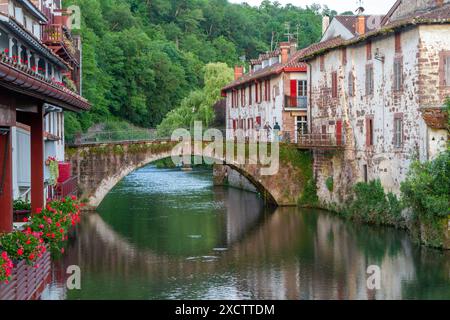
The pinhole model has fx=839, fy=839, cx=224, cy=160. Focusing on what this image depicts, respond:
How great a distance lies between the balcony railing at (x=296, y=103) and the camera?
53.5m

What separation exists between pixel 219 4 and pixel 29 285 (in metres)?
134

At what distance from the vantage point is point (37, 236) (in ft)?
56.7

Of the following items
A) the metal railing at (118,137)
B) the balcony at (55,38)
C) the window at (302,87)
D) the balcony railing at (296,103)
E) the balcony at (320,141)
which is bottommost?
the balcony at (320,141)

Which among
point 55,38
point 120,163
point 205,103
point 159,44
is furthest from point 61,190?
point 159,44

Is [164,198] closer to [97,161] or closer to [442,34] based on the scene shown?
[97,161]

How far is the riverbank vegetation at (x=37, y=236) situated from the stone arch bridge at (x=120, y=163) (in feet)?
72.1

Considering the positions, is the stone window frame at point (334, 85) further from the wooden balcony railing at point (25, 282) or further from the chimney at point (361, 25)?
the wooden balcony railing at point (25, 282)

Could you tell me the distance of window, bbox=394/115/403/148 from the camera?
123ft

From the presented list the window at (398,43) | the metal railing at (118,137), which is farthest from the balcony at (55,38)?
the window at (398,43)

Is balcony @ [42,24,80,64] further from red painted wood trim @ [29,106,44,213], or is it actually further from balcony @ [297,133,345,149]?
red painted wood trim @ [29,106,44,213]

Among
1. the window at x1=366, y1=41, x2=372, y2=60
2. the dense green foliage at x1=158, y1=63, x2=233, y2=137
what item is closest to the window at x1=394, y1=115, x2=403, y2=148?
the window at x1=366, y1=41, x2=372, y2=60

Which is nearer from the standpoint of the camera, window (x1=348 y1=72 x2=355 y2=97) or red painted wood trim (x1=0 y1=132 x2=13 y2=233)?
red painted wood trim (x1=0 y1=132 x2=13 y2=233)

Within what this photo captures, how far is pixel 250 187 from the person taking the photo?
6316cm

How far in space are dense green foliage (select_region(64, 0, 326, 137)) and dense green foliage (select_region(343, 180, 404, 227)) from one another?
21390 mm
